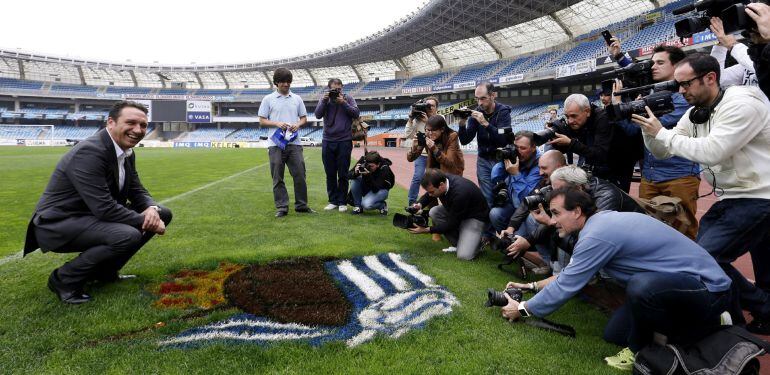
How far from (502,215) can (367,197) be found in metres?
2.66

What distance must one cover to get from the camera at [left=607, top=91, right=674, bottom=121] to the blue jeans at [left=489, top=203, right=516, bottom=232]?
1818 mm

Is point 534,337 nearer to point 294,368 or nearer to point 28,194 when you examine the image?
point 294,368

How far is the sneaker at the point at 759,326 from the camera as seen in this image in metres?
2.64

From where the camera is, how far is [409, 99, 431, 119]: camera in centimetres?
579

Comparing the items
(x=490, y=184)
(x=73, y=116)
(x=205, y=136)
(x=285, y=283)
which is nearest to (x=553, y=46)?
(x=490, y=184)

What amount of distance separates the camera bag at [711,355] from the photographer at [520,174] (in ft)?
6.90

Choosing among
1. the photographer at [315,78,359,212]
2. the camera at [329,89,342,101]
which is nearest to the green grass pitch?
the photographer at [315,78,359,212]

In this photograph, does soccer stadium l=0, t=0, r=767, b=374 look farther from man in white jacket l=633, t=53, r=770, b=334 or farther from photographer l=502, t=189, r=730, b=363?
man in white jacket l=633, t=53, r=770, b=334

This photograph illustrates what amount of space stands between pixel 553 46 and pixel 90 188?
38422 millimetres

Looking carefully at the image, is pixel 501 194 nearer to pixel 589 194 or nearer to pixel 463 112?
pixel 463 112

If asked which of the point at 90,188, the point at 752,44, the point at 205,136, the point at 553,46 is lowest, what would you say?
the point at 205,136

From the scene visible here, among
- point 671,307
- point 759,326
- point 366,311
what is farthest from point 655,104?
point 366,311

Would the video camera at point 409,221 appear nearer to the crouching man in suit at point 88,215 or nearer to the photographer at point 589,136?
the photographer at point 589,136

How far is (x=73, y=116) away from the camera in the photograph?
53531 mm
